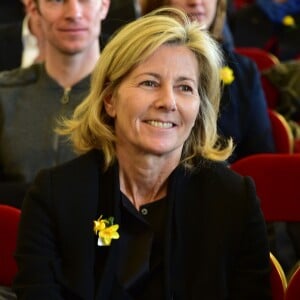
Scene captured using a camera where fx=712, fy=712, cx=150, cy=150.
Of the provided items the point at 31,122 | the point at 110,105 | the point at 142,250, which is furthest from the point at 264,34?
the point at 142,250

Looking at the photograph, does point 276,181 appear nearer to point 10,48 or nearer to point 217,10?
point 217,10

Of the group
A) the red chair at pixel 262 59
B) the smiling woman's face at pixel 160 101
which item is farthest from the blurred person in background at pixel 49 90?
the red chair at pixel 262 59

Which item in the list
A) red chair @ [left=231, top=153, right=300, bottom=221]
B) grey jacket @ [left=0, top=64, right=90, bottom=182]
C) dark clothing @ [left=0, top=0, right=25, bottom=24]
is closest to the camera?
red chair @ [left=231, top=153, right=300, bottom=221]

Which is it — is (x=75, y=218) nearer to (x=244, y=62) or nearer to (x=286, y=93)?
(x=244, y=62)

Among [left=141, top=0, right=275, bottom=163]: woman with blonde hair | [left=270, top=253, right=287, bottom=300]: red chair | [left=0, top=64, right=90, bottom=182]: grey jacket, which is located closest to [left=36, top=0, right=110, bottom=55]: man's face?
[left=0, top=64, right=90, bottom=182]: grey jacket

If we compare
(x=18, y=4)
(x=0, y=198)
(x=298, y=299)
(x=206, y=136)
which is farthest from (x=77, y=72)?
(x=18, y=4)

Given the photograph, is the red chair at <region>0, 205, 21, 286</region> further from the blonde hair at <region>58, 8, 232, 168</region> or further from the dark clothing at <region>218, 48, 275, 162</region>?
the dark clothing at <region>218, 48, 275, 162</region>

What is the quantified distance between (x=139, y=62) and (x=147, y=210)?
0.98 ft

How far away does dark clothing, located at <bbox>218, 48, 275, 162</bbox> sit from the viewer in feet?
6.95

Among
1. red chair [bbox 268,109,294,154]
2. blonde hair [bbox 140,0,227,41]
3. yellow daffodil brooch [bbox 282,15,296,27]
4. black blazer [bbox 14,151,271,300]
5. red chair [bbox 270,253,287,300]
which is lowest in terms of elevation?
yellow daffodil brooch [bbox 282,15,296,27]

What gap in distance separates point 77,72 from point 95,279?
32.7 inches

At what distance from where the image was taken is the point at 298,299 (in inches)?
54.2

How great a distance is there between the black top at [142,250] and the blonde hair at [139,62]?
4.7 inches

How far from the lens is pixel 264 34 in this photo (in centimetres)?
373
